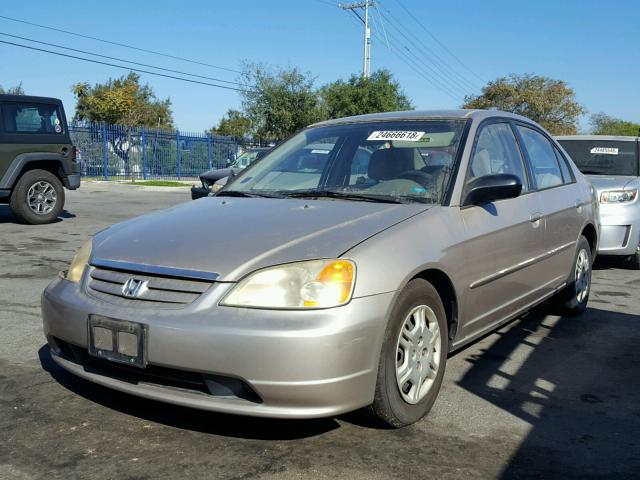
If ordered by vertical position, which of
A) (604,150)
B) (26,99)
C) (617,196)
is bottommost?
(617,196)

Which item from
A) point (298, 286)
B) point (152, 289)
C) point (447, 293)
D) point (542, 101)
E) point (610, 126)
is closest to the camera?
point (298, 286)

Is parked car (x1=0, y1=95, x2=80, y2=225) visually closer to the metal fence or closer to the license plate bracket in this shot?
the license plate bracket

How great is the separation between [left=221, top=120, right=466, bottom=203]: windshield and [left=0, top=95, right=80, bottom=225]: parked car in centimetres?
741

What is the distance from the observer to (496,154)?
14.4 feet

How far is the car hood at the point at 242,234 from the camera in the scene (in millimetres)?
2926

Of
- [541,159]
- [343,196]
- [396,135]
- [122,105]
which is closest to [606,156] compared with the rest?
[541,159]

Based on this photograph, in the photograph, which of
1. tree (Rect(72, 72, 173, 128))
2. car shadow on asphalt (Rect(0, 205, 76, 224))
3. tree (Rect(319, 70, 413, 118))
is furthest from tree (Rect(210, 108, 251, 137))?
car shadow on asphalt (Rect(0, 205, 76, 224))

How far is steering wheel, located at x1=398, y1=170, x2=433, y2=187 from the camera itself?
3.85 meters

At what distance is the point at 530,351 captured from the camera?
4617 mm

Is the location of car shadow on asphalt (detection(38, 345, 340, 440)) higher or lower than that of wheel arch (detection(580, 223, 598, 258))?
lower

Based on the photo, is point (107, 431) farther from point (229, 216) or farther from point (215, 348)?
point (229, 216)

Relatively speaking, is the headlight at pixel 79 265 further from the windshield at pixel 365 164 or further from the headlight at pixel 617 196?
the headlight at pixel 617 196

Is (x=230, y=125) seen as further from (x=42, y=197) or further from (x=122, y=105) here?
(x=42, y=197)

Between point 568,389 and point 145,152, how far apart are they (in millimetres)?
25866
